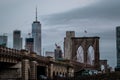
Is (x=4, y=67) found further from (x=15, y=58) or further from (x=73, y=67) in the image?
(x=73, y=67)

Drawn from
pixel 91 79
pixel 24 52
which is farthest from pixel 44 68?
pixel 91 79

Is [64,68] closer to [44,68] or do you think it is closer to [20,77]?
[44,68]

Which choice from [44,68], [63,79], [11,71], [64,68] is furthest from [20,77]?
[64,68]

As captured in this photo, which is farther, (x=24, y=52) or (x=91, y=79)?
(x=24, y=52)

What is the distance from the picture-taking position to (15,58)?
349ft

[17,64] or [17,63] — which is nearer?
[17,63]

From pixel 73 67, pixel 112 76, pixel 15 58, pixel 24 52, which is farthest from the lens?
pixel 73 67

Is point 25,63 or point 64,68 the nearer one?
point 25,63

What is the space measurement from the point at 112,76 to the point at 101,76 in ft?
12.4

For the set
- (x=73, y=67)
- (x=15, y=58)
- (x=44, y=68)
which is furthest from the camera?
(x=73, y=67)

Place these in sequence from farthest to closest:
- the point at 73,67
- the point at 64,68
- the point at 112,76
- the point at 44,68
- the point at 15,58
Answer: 1. the point at 73,67
2. the point at 64,68
3. the point at 44,68
4. the point at 15,58
5. the point at 112,76

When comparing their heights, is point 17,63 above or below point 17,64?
above

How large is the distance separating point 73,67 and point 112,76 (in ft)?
324

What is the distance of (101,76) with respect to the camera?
320ft
